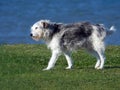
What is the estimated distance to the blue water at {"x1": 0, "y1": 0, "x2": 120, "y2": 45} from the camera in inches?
1620

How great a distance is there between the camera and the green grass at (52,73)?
662 inches

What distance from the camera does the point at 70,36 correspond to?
19562 millimetres

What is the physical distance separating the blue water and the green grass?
40.8 feet

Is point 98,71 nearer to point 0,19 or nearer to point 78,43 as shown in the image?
point 78,43

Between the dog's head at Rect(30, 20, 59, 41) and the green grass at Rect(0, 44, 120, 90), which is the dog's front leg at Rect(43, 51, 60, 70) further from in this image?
the dog's head at Rect(30, 20, 59, 41)

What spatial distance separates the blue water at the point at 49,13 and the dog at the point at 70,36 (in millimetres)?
14623

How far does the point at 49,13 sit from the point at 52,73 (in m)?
32.0

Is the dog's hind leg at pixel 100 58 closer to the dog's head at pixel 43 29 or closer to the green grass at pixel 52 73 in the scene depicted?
the green grass at pixel 52 73

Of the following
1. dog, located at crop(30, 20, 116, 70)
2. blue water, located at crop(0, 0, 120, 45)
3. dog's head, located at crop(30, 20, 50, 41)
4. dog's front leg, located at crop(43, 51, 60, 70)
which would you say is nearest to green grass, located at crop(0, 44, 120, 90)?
dog's front leg, located at crop(43, 51, 60, 70)

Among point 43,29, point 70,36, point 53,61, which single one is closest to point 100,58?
point 70,36

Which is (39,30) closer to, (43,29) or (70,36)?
(43,29)

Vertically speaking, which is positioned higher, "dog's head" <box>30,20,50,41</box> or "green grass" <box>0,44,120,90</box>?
"dog's head" <box>30,20,50,41</box>

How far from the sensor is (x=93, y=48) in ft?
65.2

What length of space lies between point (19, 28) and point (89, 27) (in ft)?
75.2
